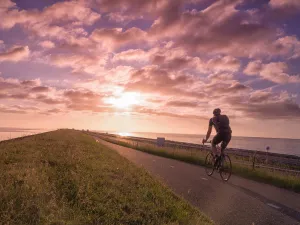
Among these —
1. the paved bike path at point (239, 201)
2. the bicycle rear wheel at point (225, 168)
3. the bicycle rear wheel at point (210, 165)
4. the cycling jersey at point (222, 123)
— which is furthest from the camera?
the bicycle rear wheel at point (210, 165)

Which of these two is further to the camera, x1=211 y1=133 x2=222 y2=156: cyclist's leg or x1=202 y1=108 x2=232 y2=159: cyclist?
x1=211 y1=133 x2=222 y2=156: cyclist's leg

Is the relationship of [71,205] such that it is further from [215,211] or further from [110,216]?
[215,211]

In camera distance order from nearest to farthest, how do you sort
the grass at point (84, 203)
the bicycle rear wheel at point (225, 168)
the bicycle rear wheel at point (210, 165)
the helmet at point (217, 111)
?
the grass at point (84, 203), the helmet at point (217, 111), the bicycle rear wheel at point (225, 168), the bicycle rear wheel at point (210, 165)

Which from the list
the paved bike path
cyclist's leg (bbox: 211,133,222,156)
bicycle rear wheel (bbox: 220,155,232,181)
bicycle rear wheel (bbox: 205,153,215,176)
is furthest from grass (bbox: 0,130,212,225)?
bicycle rear wheel (bbox: 205,153,215,176)

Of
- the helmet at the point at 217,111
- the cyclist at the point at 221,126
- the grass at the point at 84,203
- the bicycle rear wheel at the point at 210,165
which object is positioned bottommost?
the grass at the point at 84,203

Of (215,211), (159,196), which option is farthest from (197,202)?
(159,196)

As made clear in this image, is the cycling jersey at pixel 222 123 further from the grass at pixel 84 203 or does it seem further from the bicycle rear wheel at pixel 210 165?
the grass at pixel 84 203

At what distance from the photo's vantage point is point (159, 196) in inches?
282

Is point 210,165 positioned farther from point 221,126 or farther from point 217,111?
point 217,111

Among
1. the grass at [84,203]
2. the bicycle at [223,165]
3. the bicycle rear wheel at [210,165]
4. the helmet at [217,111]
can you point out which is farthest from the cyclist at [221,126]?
the grass at [84,203]

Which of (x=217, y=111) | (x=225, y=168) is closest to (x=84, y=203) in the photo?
(x=217, y=111)

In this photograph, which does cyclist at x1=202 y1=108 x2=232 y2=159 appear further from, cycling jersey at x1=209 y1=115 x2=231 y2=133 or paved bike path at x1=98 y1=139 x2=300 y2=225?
paved bike path at x1=98 y1=139 x2=300 y2=225

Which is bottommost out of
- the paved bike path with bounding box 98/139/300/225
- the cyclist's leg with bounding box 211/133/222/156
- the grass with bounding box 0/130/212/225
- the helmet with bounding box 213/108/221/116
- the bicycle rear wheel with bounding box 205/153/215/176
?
the paved bike path with bounding box 98/139/300/225

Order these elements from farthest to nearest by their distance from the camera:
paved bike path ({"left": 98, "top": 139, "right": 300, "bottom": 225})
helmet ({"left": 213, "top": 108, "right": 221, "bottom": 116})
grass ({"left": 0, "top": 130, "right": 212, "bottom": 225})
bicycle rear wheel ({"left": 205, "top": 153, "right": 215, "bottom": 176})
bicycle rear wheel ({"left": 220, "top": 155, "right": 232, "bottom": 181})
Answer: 1. bicycle rear wheel ({"left": 205, "top": 153, "right": 215, "bottom": 176})
2. bicycle rear wheel ({"left": 220, "top": 155, "right": 232, "bottom": 181})
3. helmet ({"left": 213, "top": 108, "right": 221, "bottom": 116})
4. paved bike path ({"left": 98, "top": 139, "right": 300, "bottom": 225})
5. grass ({"left": 0, "top": 130, "right": 212, "bottom": 225})
